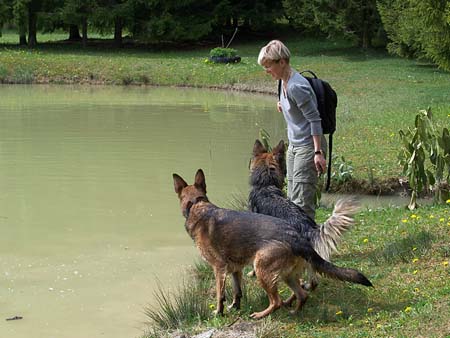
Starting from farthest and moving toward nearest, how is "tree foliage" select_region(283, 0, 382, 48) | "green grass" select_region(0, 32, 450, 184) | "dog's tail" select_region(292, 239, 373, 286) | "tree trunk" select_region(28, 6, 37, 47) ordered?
"tree trunk" select_region(28, 6, 37, 47)
"tree foliage" select_region(283, 0, 382, 48)
"green grass" select_region(0, 32, 450, 184)
"dog's tail" select_region(292, 239, 373, 286)

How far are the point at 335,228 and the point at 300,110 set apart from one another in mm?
1202

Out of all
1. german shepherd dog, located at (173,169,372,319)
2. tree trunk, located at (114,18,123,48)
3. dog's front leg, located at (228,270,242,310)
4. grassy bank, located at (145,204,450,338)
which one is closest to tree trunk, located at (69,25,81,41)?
tree trunk, located at (114,18,123,48)

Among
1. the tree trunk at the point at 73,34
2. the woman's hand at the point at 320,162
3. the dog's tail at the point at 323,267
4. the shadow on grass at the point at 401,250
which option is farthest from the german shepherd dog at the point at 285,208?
the tree trunk at the point at 73,34

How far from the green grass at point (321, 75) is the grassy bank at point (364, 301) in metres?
6.40

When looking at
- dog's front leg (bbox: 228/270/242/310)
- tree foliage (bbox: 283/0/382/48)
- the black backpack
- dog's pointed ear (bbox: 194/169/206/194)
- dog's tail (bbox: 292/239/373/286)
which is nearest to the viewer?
dog's tail (bbox: 292/239/373/286)

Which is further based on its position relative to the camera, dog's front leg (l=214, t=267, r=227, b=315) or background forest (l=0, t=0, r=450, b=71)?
background forest (l=0, t=0, r=450, b=71)

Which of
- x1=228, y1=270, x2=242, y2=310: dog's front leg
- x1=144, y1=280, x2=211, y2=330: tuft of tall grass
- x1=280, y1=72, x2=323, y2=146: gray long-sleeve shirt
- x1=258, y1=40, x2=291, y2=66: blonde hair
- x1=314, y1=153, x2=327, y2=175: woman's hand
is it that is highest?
x1=258, y1=40, x2=291, y2=66: blonde hair

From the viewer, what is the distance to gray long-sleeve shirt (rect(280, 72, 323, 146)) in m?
6.68

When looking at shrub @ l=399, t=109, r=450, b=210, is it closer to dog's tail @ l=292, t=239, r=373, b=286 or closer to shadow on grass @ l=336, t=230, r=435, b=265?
shadow on grass @ l=336, t=230, r=435, b=265

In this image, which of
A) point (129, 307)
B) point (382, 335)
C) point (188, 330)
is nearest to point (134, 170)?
point (129, 307)

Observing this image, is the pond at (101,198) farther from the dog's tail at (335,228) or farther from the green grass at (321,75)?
the green grass at (321,75)

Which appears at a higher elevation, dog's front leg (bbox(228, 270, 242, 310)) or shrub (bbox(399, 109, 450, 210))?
shrub (bbox(399, 109, 450, 210))

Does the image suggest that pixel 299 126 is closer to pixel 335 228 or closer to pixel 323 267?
pixel 335 228

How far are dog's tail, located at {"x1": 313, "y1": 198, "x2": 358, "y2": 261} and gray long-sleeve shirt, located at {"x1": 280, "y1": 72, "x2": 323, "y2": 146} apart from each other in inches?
33.2
